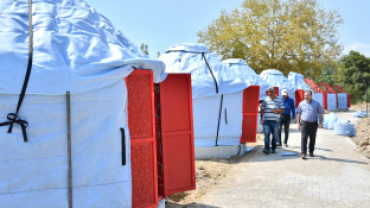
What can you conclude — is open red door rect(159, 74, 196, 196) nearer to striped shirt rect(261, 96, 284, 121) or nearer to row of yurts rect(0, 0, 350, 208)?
row of yurts rect(0, 0, 350, 208)

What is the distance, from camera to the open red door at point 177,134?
4.17 metres

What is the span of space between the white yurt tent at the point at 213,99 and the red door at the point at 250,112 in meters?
0.48

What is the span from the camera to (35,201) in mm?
2896

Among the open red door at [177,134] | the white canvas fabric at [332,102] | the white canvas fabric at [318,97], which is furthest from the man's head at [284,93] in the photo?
the white canvas fabric at [332,102]

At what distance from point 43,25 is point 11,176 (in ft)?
4.81

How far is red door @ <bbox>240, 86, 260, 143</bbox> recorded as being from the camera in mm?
7930

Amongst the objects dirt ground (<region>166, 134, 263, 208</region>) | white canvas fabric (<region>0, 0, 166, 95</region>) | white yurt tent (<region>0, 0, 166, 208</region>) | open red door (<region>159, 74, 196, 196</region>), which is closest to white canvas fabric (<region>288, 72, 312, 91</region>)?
dirt ground (<region>166, 134, 263, 208</region>)

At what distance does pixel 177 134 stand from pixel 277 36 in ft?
78.6

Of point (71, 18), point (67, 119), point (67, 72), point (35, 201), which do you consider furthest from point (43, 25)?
point (35, 201)

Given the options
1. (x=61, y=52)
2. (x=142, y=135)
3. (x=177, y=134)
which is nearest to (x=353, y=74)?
(x=177, y=134)

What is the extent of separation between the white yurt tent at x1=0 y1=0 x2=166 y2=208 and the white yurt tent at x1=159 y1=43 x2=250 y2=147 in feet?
12.6

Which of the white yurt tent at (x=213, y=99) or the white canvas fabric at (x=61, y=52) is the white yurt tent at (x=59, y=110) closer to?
the white canvas fabric at (x=61, y=52)

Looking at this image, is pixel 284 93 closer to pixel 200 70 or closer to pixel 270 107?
pixel 270 107

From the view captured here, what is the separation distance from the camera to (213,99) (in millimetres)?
7164
